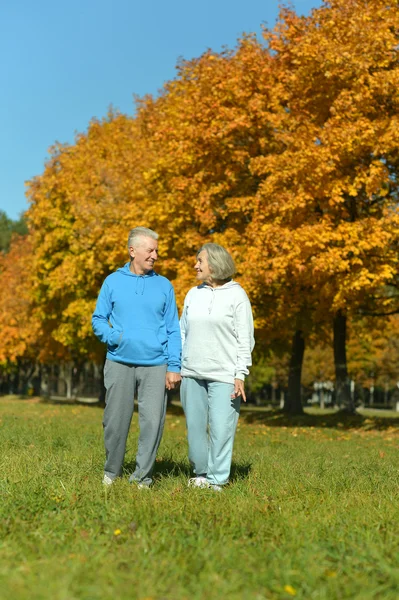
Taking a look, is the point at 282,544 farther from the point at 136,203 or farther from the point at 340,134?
the point at 136,203

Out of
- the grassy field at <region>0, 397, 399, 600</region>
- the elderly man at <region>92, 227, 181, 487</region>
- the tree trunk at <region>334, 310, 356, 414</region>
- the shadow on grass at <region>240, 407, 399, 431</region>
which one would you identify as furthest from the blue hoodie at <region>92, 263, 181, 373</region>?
the tree trunk at <region>334, 310, 356, 414</region>

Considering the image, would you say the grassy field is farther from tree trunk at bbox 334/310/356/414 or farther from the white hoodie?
tree trunk at bbox 334/310/356/414

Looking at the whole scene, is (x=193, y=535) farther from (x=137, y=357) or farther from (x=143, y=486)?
(x=137, y=357)

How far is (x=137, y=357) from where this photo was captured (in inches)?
241

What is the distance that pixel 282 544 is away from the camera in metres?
4.04

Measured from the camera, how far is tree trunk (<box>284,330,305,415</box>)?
957 inches

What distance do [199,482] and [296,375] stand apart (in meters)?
18.8

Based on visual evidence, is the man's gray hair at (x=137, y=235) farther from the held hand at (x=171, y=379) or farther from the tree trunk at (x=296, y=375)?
the tree trunk at (x=296, y=375)

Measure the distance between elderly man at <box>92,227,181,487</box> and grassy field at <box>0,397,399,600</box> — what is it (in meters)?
0.34

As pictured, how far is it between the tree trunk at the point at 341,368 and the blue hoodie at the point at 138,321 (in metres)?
15.5

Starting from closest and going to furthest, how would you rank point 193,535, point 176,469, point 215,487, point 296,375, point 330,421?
point 193,535
point 215,487
point 176,469
point 330,421
point 296,375

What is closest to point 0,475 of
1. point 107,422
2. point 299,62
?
point 107,422

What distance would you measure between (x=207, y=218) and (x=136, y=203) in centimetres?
392

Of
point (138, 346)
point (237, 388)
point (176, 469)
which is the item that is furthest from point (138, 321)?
point (176, 469)
